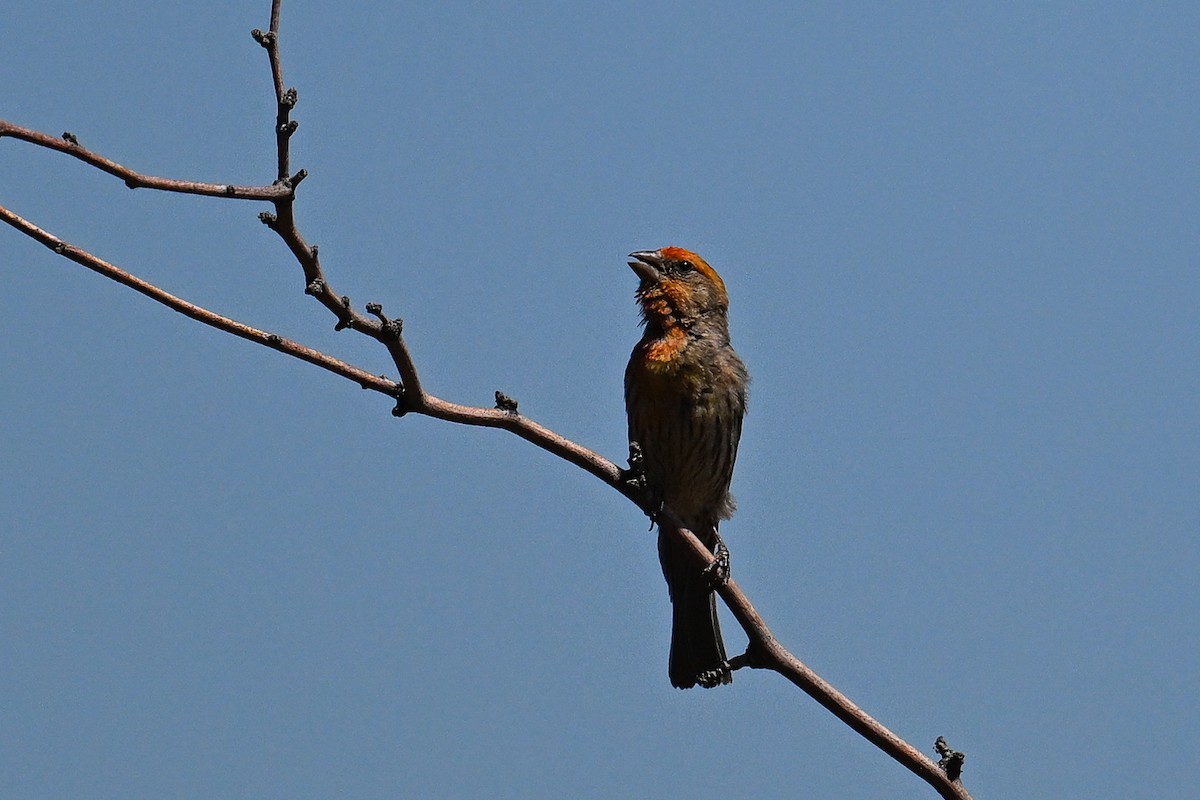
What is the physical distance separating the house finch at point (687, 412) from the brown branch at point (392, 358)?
284 cm

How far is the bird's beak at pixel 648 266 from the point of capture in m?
8.12

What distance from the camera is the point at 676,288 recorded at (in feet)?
26.3

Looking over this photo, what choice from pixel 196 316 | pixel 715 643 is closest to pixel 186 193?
pixel 196 316

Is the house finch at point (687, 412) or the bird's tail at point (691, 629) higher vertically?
the house finch at point (687, 412)

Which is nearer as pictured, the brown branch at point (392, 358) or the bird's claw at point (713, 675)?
the brown branch at point (392, 358)

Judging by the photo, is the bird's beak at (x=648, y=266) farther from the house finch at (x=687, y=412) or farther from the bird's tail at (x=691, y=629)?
the bird's tail at (x=691, y=629)

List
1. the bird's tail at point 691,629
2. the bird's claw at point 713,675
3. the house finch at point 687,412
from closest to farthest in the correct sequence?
the bird's claw at point 713,675 → the house finch at point 687,412 → the bird's tail at point 691,629

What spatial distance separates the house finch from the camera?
301 inches

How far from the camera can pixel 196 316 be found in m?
3.63

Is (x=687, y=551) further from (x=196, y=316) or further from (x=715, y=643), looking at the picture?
(x=715, y=643)

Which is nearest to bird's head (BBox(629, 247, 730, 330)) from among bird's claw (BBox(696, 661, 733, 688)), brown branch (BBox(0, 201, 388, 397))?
bird's claw (BBox(696, 661, 733, 688))

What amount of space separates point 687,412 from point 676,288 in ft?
2.74

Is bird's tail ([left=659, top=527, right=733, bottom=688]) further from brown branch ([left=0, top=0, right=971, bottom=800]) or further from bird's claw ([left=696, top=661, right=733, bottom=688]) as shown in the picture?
brown branch ([left=0, top=0, right=971, bottom=800])

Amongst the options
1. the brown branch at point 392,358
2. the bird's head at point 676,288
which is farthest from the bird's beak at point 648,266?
the brown branch at point 392,358
